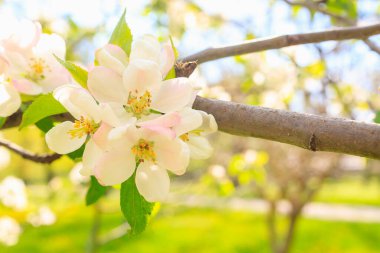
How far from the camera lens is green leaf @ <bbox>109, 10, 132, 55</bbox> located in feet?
2.11

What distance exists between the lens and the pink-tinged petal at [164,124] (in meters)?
0.54

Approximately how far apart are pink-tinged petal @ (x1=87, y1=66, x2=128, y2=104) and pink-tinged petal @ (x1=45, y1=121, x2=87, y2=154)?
0.08 m

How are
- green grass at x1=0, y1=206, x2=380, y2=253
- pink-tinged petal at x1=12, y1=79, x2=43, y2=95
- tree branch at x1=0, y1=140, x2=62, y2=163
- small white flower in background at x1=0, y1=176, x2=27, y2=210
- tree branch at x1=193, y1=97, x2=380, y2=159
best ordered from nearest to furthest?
1. tree branch at x1=193, y1=97, x2=380, y2=159
2. pink-tinged petal at x1=12, y1=79, x2=43, y2=95
3. tree branch at x1=0, y1=140, x2=62, y2=163
4. small white flower in background at x1=0, y1=176, x2=27, y2=210
5. green grass at x1=0, y1=206, x2=380, y2=253

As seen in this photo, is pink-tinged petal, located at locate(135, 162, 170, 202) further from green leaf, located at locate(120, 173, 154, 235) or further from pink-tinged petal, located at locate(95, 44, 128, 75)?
pink-tinged petal, located at locate(95, 44, 128, 75)

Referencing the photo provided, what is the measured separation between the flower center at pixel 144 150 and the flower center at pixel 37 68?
28 cm

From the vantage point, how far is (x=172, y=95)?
59cm

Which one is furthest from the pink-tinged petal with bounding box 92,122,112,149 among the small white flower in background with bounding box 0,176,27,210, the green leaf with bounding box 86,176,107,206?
the small white flower in background with bounding box 0,176,27,210

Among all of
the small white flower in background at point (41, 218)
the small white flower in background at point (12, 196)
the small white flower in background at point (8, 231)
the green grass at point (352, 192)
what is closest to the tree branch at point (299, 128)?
the small white flower in background at point (12, 196)

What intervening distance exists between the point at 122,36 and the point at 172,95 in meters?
0.13

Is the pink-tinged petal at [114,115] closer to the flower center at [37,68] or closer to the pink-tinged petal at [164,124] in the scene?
the pink-tinged petal at [164,124]

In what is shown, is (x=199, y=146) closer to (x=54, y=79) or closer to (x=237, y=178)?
(x=54, y=79)

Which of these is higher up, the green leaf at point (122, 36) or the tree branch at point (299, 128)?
the green leaf at point (122, 36)

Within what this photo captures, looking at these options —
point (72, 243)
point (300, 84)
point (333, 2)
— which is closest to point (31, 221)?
point (300, 84)

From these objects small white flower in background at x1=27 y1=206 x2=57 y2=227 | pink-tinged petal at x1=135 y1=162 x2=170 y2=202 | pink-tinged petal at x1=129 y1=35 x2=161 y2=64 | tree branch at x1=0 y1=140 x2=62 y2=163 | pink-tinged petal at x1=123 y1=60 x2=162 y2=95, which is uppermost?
pink-tinged petal at x1=129 y1=35 x2=161 y2=64
